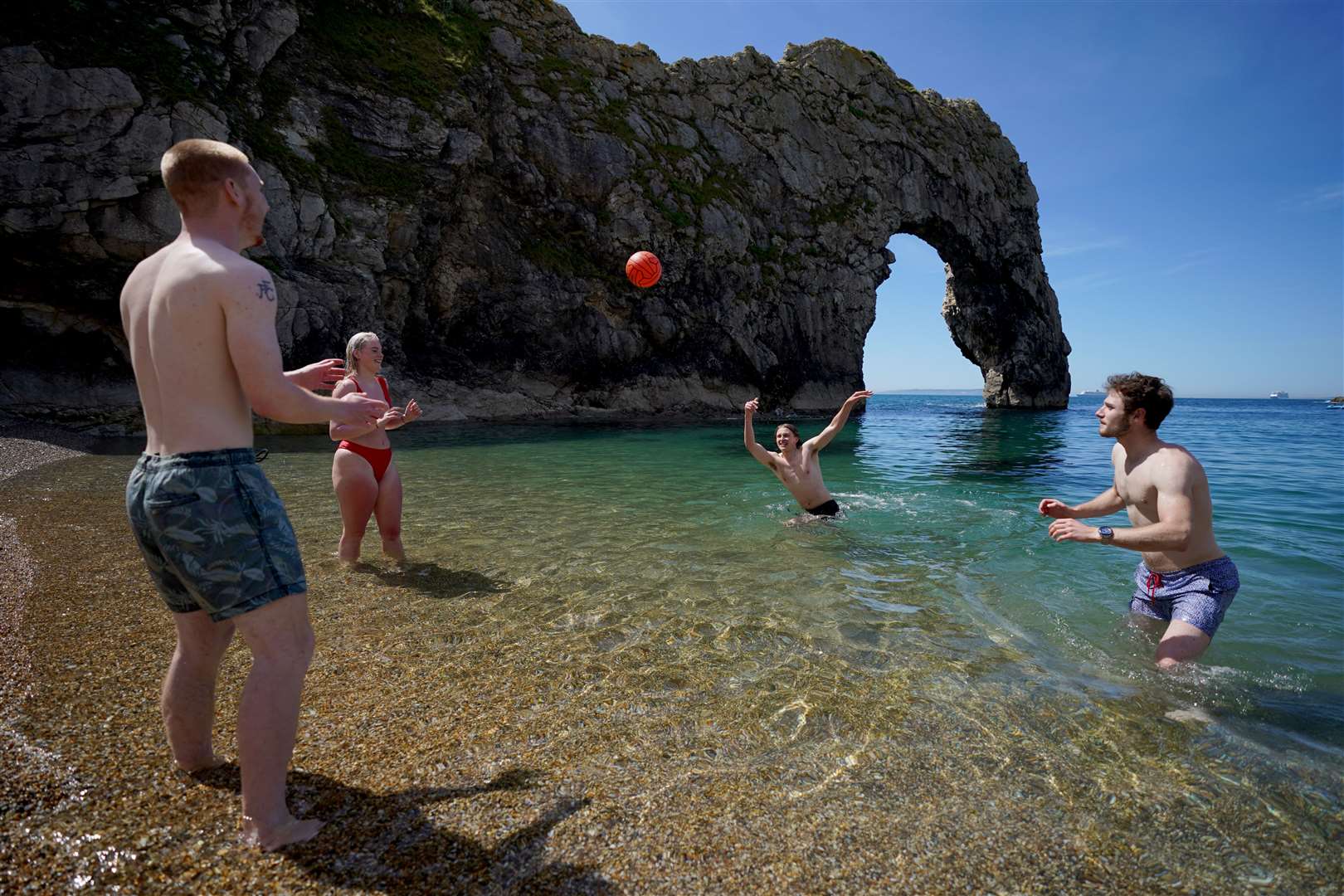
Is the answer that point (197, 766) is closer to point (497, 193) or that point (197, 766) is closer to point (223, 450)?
point (223, 450)

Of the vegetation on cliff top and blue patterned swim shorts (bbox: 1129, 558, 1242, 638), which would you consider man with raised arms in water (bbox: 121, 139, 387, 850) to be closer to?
blue patterned swim shorts (bbox: 1129, 558, 1242, 638)

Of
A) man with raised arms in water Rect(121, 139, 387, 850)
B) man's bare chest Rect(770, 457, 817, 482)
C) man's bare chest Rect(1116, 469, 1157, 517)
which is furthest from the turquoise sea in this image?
man with raised arms in water Rect(121, 139, 387, 850)

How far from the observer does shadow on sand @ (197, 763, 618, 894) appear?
85.7 inches

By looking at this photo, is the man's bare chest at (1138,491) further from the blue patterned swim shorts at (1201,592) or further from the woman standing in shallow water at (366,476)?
the woman standing in shallow water at (366,476)

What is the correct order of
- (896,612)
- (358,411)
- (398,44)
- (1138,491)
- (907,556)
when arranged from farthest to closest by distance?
(398,44)
(907,556)
(896,612)
(1138,491)
(358,411)

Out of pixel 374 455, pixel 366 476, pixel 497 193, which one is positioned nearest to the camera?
pixel 366 476

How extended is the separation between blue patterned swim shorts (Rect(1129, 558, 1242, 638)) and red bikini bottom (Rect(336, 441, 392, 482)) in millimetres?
6442

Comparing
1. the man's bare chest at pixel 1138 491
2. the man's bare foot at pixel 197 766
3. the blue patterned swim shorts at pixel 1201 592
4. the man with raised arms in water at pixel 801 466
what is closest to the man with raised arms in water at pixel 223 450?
the man's bare foot at pixel 197 766

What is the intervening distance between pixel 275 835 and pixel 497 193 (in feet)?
103

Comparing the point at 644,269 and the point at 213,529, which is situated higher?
the point at 644,269

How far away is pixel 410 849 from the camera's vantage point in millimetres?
2332

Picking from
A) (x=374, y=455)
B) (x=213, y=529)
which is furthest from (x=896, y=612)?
(x=374, y=455)

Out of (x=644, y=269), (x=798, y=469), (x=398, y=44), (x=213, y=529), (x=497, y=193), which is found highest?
(x=398, y=44)

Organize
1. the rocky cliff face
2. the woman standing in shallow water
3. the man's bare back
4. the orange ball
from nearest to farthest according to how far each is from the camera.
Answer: the man's bare back < the woman standing in shallow water < the orange ball < the rocky cliff face
